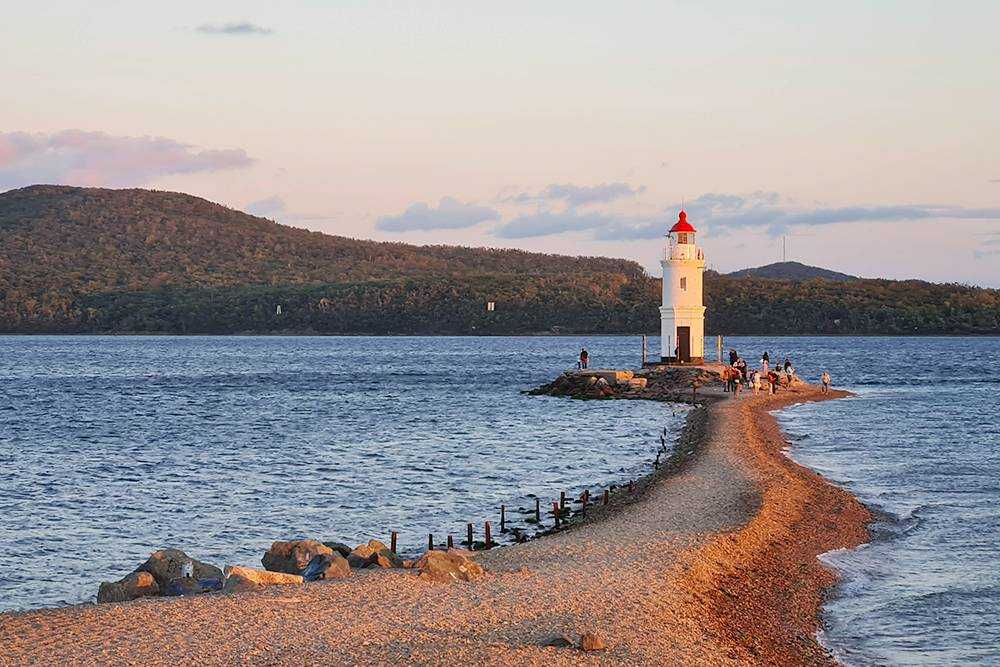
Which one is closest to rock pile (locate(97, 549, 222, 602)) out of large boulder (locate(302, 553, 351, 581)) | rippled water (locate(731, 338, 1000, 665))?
large boulder (locate(302, 553, 351, 581))

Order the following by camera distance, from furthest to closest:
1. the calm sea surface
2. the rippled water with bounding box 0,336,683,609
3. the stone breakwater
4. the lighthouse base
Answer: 1. the lighthouse base
2. the stone breakwater
3. the rippled water with bounding box 0,336,683,609
4. the calm sea surface

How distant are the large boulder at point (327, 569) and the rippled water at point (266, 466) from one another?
144 inches

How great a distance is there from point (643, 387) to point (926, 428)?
1890 centimetres

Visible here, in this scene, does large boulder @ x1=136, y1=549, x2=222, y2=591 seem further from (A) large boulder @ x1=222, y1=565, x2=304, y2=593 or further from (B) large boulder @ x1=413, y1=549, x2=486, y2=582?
(B) large boulder @ x1=413, y1=549, x2=486, y2=582

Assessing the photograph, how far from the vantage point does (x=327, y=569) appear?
56.8 feet

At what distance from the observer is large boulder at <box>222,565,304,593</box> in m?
16.2

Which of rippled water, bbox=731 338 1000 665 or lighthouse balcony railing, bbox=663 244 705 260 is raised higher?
lighthouse balcony railing, bbox=663 244 705 260

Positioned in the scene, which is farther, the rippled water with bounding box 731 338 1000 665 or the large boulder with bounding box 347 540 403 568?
the large boulder with bounding box 347 540 403 568

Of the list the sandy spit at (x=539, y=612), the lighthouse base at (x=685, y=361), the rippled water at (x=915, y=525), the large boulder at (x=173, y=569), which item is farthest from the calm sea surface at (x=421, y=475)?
the lighthouse base at (x=685, y=361)

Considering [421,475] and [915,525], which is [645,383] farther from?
[915,525]

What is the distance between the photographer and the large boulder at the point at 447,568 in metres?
17.2

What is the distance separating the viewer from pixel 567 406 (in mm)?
57469

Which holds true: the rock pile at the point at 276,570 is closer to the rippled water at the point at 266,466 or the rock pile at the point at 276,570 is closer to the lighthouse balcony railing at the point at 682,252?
the rippled water at the point at 266,466

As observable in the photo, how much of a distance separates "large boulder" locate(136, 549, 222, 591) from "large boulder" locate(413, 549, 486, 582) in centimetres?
275
